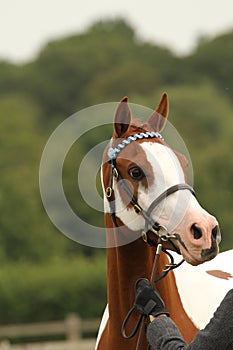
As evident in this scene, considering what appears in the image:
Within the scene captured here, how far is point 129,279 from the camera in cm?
569

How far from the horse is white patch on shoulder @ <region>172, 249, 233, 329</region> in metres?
0.10

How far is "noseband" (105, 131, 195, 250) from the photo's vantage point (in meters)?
5.37

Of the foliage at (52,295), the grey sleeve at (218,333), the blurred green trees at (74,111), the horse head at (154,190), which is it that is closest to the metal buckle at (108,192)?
the horse head at (154,190)

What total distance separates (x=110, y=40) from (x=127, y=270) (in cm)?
7762

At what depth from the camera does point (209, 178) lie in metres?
39.6

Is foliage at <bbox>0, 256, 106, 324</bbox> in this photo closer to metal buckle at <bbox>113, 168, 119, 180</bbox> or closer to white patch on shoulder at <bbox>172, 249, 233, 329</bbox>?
white patch on shoulder at <bbox>172, 249, 233, 329</bbox>

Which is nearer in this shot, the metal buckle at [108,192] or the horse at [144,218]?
the horse at [144,218]

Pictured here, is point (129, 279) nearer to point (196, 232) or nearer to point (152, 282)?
point (152, 282)

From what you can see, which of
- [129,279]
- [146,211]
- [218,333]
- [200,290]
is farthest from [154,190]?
[218,333]

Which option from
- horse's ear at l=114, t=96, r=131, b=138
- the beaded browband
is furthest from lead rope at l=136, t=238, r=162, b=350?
horse's ear at l=114, t=96, r=131, b=138

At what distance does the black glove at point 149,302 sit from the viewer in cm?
496

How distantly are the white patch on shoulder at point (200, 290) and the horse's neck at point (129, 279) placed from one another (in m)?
0.17

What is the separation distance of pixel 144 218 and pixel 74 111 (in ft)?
214

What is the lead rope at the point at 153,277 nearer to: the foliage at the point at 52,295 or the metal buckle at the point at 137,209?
the metal buckle at the point at 137,209
